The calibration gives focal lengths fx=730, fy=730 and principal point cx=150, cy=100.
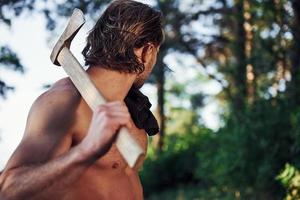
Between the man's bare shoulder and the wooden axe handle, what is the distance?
4.8 inches

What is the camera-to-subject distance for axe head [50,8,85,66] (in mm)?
2502

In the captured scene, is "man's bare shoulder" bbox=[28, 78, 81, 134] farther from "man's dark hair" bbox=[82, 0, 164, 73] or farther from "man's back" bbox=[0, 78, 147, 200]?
"man's dark hair" bbox=[82, 0, 164, 73]

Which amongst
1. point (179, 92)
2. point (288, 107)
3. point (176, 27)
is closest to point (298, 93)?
point (288, 107)

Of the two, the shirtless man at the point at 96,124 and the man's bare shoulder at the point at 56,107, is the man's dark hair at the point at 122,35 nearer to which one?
the shirtless man at the point at 96,124

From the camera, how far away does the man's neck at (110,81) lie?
262 cm

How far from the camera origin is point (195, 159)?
19.2m

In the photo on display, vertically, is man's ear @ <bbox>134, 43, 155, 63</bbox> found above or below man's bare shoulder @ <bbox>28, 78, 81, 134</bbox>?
below

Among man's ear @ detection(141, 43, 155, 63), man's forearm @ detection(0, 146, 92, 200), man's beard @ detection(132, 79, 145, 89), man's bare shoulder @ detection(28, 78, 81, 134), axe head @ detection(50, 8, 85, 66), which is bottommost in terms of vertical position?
man's beard @ detection(132, 79, 145, 89)

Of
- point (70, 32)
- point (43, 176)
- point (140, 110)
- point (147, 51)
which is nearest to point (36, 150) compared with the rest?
point (43, 176)

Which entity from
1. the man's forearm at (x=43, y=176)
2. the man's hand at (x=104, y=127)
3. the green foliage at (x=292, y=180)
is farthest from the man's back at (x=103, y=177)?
the green foliage at (x=292, y=180)

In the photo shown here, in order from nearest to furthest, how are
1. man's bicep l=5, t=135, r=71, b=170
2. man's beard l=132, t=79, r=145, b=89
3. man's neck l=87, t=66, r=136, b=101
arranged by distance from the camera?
1. man's bicep l=5, t=135, r=71, b=170
2. man's neck l=87, t=66, r=136, b=101
3. man's beard l=132, t=79, r=145, b=89

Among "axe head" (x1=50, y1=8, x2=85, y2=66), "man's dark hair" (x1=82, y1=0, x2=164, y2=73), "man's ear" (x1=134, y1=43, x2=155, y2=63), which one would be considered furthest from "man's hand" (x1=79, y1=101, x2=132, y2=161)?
"man's ear" (x1=134, y1=43, x2=155, y2=63)

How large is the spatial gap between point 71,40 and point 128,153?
2.64 ft

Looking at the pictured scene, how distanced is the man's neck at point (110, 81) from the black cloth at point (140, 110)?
0.87ft
